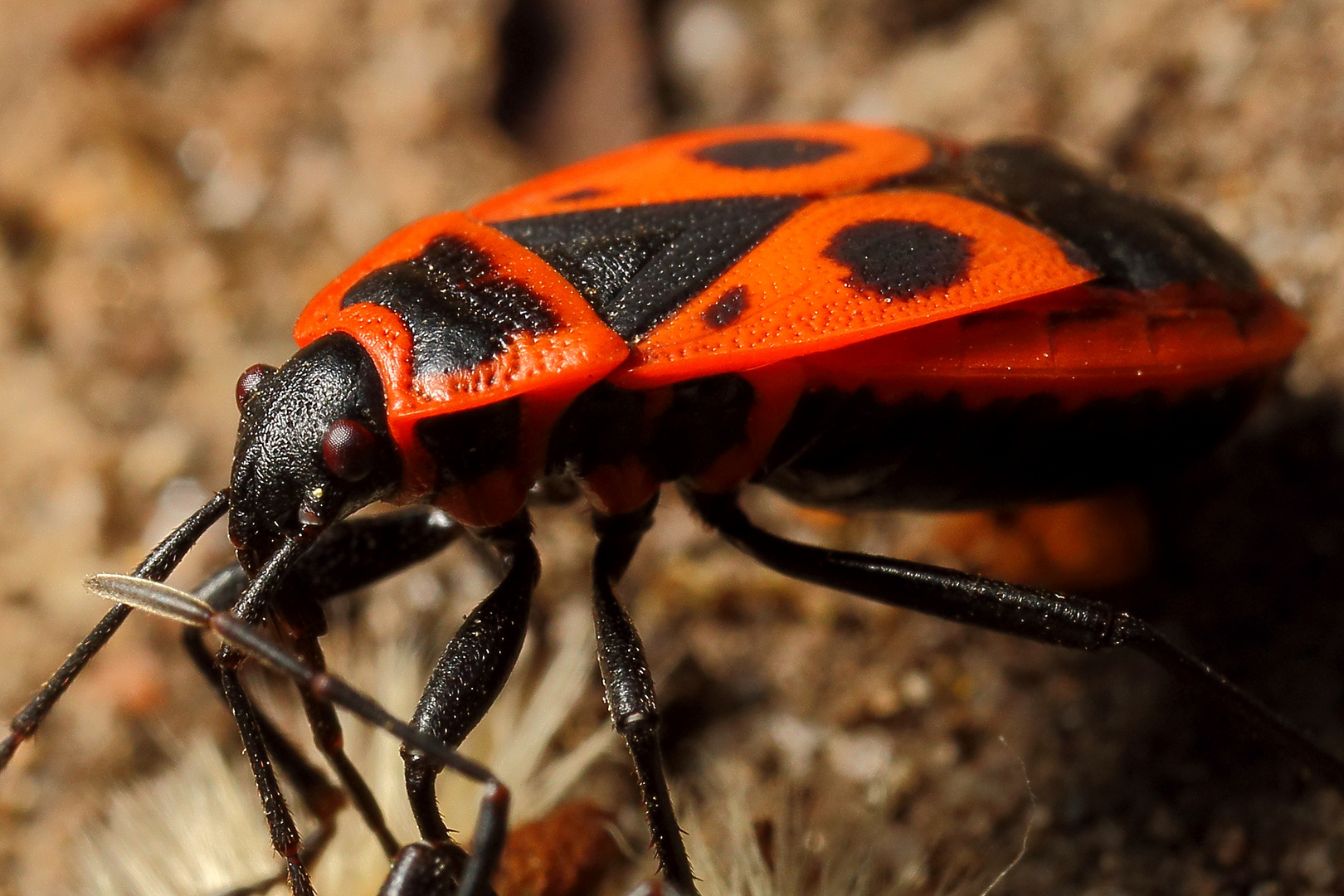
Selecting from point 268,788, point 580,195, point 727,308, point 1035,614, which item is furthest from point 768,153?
point 268,788

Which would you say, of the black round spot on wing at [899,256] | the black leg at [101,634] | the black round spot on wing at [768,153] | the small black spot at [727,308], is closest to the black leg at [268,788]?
the black leg at [101,634]

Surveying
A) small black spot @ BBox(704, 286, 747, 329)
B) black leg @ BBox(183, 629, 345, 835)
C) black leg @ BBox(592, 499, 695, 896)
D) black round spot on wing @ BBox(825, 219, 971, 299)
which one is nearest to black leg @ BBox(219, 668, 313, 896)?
black leg @ BBox(183, 629, 345, 835)

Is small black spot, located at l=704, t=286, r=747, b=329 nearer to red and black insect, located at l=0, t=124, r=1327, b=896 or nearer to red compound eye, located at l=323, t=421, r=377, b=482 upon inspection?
red and black insect, located at l=0, t=124, r=1327, b=896

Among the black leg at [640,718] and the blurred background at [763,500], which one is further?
the blurred background at [763,500]

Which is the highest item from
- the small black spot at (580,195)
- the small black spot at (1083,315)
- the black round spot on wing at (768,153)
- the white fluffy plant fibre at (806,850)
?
the small black spot at (580,195)

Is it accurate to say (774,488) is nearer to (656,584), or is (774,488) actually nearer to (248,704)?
(656,584)

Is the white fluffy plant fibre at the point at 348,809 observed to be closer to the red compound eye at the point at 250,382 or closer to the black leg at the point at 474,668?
the black leg at the point at 474,668

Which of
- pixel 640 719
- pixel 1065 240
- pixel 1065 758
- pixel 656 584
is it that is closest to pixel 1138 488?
pixel 1065 758
